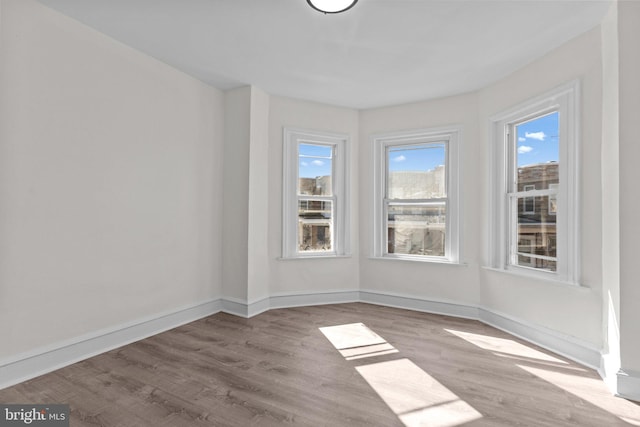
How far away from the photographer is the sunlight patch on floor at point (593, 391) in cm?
198

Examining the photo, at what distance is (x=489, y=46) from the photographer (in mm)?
2816

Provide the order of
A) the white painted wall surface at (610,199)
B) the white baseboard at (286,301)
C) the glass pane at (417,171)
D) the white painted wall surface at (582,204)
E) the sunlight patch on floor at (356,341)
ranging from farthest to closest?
1. the glass pane at (417,171)
2. the white baseboard at (286,301)
3. the sunlight patch on floor at (356,341)
4. the white painted wall surface at (582,204)
5. the white painted wall surface at (610,199)

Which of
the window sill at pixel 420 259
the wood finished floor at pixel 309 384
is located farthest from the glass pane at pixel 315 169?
the wood finished floor at pixel 309 384

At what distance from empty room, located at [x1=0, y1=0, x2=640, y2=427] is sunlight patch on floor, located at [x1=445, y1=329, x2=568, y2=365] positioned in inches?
1.1

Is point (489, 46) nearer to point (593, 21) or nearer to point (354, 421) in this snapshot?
point (593, 21)

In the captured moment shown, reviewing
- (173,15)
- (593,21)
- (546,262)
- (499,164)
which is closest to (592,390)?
(546,262)

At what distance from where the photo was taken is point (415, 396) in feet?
7.01

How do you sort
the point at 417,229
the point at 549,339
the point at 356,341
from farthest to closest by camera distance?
the point at 417,229 → the point at 356,341 → the point at 549,339

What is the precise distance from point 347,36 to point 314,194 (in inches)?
83.0

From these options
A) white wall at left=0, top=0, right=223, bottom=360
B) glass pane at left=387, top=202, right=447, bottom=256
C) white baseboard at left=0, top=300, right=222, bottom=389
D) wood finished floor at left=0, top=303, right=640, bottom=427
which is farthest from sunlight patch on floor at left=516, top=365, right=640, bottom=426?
white wall at left=0, top=0, right=223, bottom=360

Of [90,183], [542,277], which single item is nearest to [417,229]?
[542,277]

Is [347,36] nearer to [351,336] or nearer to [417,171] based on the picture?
[417,171]

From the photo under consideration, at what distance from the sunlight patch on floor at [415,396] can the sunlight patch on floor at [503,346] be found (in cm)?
86

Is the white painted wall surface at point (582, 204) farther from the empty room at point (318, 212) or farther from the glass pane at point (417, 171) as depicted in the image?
the glass pane at point (417, 171)
